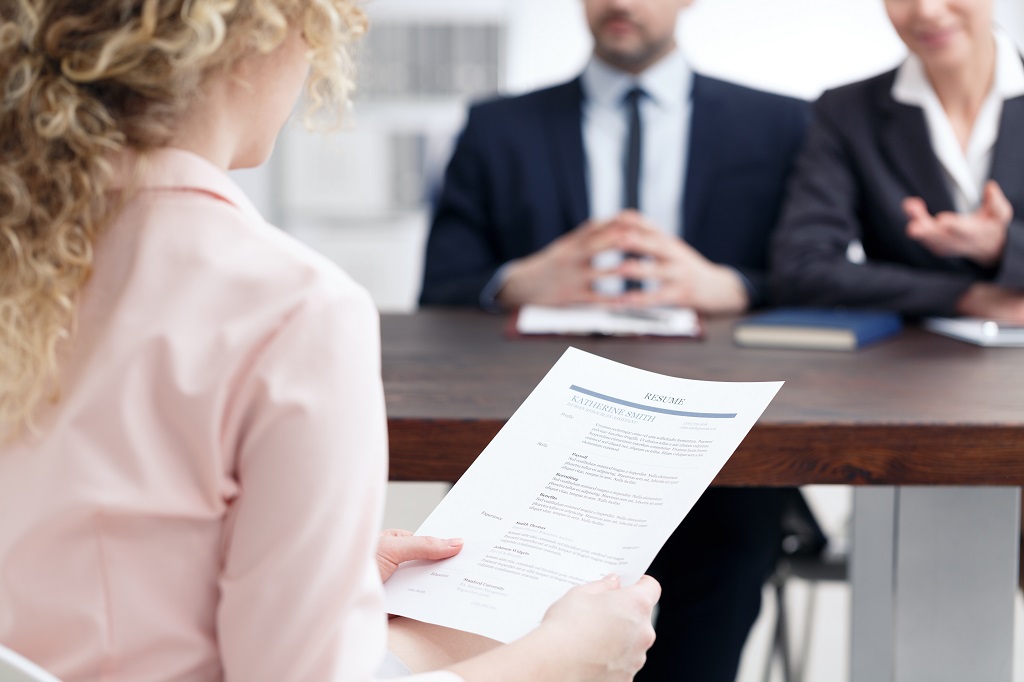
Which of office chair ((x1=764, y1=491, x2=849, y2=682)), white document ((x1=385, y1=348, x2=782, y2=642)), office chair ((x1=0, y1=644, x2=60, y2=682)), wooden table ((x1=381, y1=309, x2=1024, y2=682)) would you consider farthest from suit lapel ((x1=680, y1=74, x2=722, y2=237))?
office chair ((x1=0, y1=644, x2=60, y2=682))

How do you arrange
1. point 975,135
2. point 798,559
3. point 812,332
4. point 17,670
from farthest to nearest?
point 975,135, point 798,559, point 812,332, point 17,670

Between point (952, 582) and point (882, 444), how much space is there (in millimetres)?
281

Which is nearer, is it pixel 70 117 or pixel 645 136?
pixel 70 117

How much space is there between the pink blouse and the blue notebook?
1.04 metres

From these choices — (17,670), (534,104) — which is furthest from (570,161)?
(17,670)

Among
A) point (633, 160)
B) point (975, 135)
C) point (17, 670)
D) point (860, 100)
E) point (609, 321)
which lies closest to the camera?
point (17, 670)

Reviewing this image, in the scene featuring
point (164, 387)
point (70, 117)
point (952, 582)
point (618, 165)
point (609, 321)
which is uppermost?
point (70, 117)

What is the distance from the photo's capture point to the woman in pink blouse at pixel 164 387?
1.94 ft

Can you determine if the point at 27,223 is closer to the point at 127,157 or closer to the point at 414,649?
the point at 127,157

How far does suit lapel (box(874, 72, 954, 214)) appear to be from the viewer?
2.00m

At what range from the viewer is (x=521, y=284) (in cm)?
207

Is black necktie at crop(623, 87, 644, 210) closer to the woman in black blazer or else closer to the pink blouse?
the woman in black blazer

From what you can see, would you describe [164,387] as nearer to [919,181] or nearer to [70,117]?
[70,117]

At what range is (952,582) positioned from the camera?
126 centimetres
